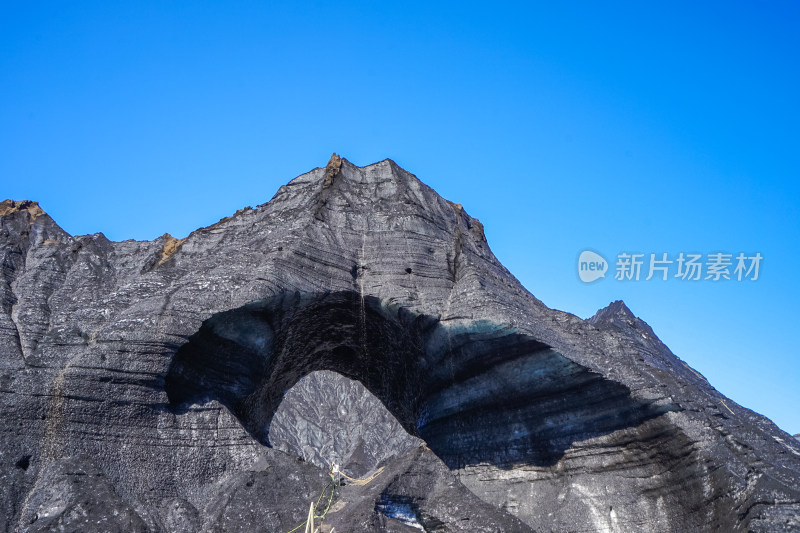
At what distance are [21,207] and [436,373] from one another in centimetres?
1297

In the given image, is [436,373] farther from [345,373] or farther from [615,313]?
[615,313]

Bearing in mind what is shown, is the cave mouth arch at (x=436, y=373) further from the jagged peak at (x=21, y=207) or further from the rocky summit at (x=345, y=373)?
the jagged peak at (x=21, y=207)

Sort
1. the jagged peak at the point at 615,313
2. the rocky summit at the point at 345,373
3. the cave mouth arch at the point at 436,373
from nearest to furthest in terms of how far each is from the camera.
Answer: the rocky summit at the point at 345,373 < the cave mouth arch at the point at 436,373 < the jagged peak at the point at 615,313

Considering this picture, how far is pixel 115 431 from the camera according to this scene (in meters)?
10.4

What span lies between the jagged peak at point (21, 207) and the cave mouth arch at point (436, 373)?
8.56 m

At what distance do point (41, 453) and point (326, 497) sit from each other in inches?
177

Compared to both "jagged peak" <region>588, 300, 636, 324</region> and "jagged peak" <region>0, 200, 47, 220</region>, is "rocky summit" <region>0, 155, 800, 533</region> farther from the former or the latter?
"jagged peak" <region>588, 300, 636, 324</region>

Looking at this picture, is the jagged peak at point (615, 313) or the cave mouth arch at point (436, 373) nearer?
the cave mouth arch at point (436, 373)

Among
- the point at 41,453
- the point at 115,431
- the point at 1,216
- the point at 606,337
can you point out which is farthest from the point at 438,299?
the point at 1,216

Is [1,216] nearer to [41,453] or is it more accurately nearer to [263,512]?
[41,453]

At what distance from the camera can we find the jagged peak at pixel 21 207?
57.4ft

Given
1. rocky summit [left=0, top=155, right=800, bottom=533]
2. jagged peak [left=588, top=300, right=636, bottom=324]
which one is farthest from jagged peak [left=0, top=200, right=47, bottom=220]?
jagged peak [left=588, top=300, right=636, bottom=324]

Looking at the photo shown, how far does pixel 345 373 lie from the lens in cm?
1808

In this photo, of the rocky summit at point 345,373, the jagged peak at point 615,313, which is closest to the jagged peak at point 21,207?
the rocky summit at point 345,373
